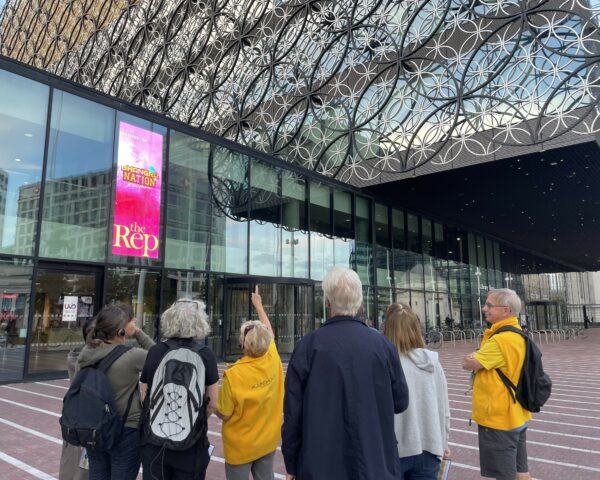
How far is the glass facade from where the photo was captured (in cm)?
1002

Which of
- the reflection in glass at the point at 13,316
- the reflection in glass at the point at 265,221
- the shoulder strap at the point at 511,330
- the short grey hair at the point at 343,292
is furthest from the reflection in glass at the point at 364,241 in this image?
the short grey hair at the point at 343,292

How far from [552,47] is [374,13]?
633cm

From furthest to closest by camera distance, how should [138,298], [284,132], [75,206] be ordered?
1. [284,132]
2. [138,298]
3. [75,206]

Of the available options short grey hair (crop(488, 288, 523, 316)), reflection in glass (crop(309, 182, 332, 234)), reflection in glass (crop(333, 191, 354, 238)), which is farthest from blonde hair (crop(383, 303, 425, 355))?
reflection in glass (crop(333, 191, 354, 238))

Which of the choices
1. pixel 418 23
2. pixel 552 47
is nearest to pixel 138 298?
pixel 418 23

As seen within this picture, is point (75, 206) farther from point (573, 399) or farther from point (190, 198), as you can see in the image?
point (573, 399)

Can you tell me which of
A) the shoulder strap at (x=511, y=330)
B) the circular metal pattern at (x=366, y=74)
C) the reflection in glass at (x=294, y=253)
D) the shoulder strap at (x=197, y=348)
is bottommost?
the shoulder strap at (x=197, y=348)

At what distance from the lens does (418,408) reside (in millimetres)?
2764

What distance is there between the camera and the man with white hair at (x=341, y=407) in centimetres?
192

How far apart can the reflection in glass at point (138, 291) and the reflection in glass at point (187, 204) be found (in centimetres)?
73

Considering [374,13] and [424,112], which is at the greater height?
[374,13]

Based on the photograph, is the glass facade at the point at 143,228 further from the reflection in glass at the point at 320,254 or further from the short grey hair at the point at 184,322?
the short grey hair at the point at 184,322

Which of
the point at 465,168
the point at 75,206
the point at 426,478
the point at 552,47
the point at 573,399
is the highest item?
the point at 552,47

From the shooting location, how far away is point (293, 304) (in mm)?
15133
